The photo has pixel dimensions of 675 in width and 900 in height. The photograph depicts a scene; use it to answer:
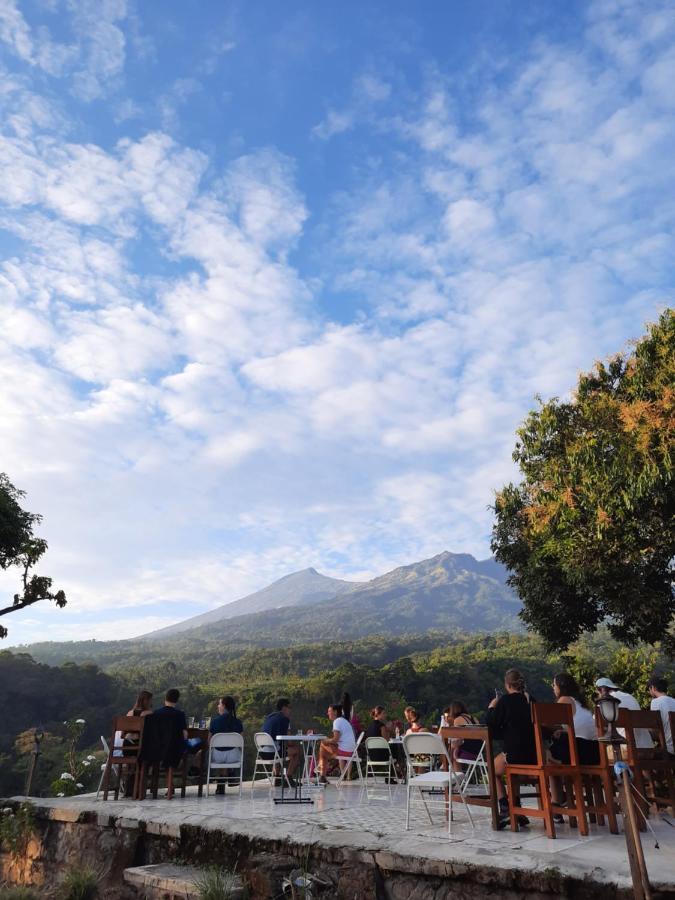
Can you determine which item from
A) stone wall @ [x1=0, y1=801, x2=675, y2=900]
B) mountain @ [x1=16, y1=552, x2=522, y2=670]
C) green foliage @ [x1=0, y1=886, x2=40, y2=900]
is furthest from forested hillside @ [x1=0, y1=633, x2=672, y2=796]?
mountain @ [x1=16, y1=552, x2=522, y2=670]

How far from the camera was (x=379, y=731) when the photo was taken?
373 inches

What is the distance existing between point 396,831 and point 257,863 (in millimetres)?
1094

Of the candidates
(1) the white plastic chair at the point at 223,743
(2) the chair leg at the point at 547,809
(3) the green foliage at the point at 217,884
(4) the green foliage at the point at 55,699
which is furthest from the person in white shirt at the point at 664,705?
(4) the green foliage at the point at 55,699

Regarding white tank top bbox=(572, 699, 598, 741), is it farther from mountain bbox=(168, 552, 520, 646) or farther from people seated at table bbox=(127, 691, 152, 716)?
mountain bbox=(168, 552, 520, 646)

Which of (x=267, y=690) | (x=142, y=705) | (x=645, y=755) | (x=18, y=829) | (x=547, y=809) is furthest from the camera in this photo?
(x=267, y=690)

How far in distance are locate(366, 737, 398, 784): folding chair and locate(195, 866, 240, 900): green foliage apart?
9.12ft

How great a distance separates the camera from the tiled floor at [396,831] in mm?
3857

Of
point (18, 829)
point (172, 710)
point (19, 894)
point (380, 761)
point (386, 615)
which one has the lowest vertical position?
point (19, 894)

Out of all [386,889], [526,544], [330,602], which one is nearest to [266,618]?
[330,602]

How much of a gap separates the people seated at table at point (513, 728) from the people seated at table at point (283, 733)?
3178mm

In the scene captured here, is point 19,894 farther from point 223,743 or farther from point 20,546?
point 20,546

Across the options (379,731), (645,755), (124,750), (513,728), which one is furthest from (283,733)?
(645,755)

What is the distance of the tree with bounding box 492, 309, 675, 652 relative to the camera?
10.9 m

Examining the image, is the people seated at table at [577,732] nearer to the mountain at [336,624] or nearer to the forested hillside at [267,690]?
the forested hillside at [267,690]
